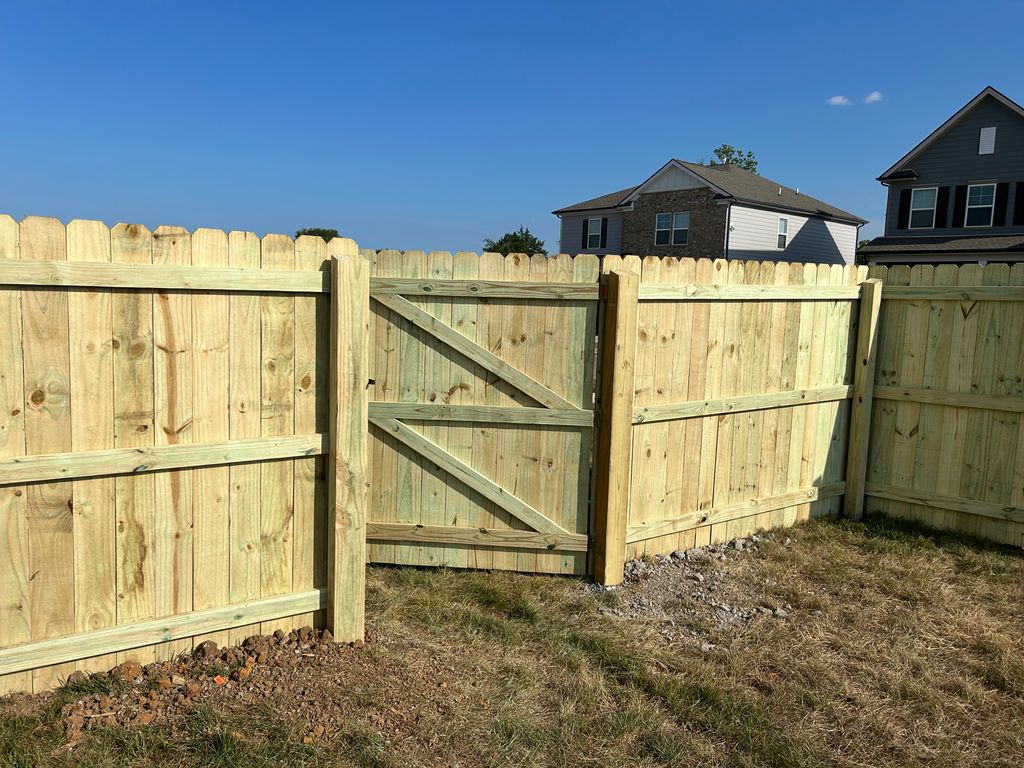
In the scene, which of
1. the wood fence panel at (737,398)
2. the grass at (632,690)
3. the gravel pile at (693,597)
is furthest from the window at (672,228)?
the grass at (632,690)

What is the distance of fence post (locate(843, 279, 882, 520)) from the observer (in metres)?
6.72

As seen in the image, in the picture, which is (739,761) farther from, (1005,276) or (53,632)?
(1005,276)

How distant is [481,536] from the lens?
5352 millimetres

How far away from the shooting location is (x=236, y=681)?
3.63 meters

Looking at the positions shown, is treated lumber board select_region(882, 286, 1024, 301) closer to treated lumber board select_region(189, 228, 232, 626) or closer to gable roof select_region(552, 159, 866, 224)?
treated lumber board select_region(189, 228, 232, 626)

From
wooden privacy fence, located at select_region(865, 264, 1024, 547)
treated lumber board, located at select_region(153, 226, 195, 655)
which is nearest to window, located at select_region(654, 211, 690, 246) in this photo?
wooden privacy fence, located at select_region(865, 264, 1024, 547)

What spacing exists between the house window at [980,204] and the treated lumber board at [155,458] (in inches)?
1007

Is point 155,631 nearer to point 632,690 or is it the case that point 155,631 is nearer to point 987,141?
point 632,690

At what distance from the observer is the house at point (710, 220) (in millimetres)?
28812

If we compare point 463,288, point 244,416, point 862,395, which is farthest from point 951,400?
point 244,416

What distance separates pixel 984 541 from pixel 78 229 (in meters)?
6.87

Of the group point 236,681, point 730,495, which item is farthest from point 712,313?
point 236,681

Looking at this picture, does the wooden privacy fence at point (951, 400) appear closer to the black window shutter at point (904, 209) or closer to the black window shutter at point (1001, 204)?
the black window shutter at point (1001, 204)

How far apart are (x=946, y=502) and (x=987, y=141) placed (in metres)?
21.8
